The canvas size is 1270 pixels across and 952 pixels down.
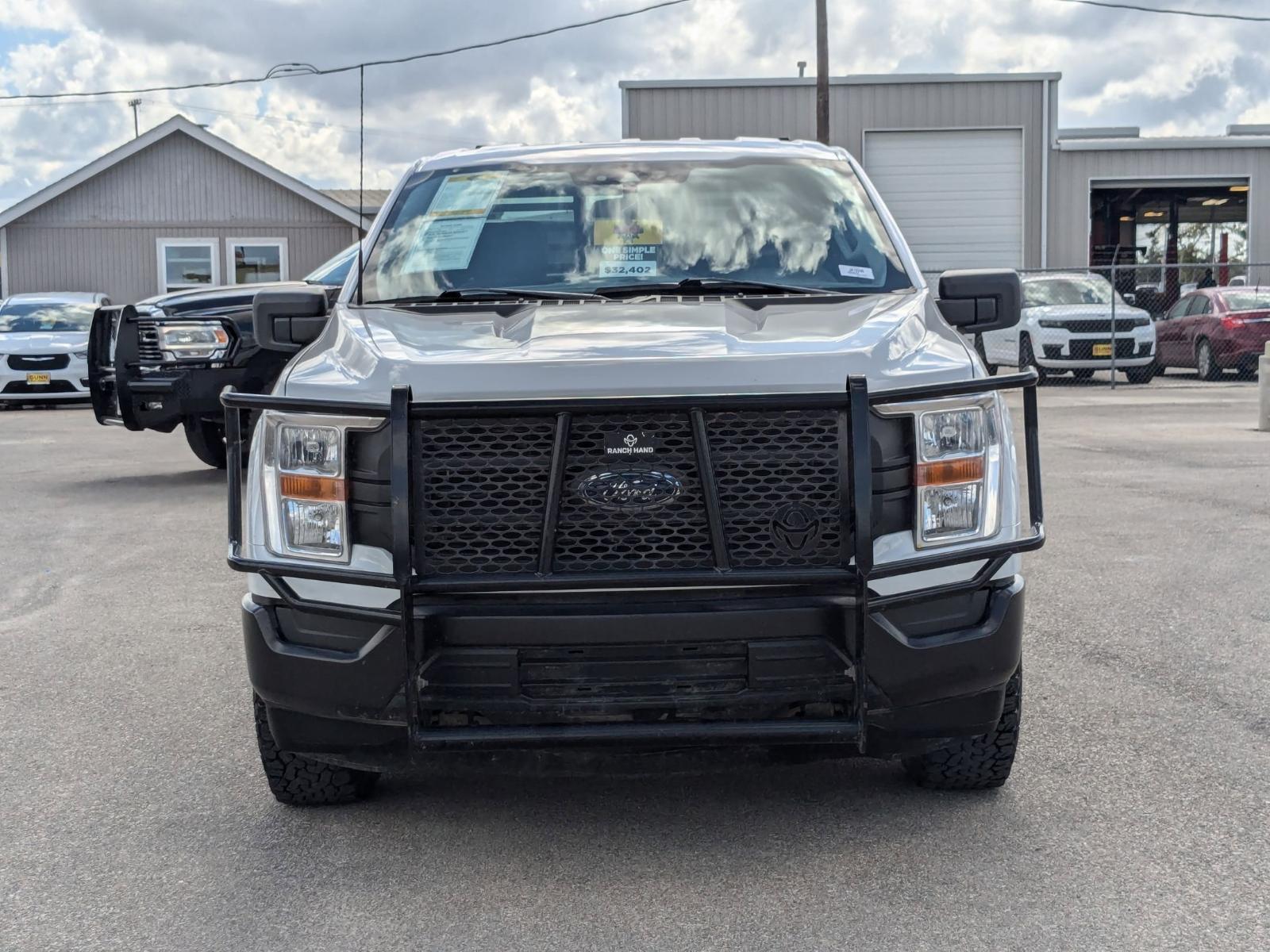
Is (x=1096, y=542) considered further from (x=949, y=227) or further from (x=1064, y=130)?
(x=1064, y=130)

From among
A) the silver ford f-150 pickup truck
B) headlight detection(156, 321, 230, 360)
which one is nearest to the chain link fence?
headlight detection(156, 321, 230, 360)

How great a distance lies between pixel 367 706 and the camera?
12.1 ft

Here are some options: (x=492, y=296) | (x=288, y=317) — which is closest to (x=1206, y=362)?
(x=492, y=296)

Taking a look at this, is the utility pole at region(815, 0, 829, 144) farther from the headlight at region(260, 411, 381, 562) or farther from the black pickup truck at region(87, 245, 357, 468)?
the headlight at region(260, 411, 381, 562)

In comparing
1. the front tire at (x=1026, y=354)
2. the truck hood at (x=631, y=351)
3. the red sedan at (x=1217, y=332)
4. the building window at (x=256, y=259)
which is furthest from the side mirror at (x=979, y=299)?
the building window at (x=256, y=259)

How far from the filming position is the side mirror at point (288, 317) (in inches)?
196

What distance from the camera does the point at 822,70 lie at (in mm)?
27953

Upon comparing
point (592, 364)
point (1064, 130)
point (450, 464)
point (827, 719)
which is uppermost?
point (1064, 130)

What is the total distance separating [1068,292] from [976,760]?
67.7 ft

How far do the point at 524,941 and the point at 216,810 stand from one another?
4.43ft

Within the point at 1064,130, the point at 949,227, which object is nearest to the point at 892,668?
the point at 949,227

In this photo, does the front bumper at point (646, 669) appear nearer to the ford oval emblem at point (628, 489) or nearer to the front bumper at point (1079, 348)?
the ford oval emblem at point (628, 489)

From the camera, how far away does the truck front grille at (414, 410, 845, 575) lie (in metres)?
3.61

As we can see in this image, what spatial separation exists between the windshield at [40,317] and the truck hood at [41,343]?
36 centimetres
